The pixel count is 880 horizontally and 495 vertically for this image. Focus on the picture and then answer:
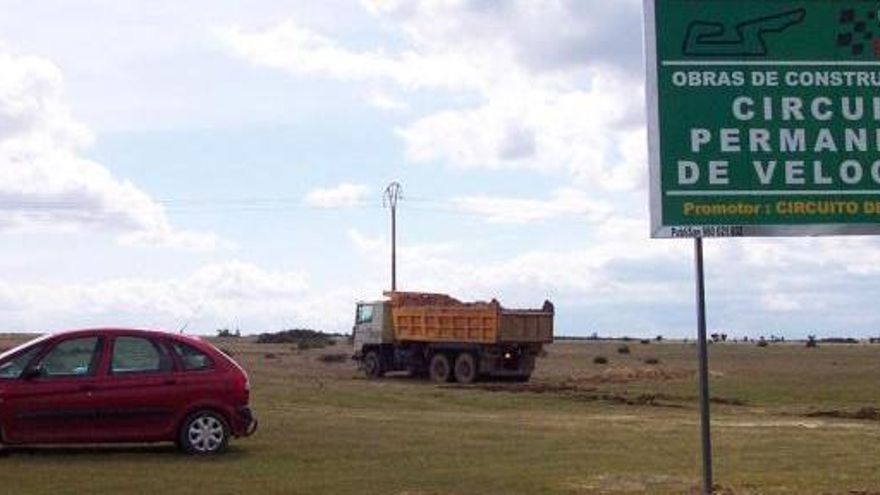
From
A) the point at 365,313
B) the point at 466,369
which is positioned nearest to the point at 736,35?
the point at 466,369

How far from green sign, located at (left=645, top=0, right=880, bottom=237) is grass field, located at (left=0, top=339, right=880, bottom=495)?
8.87 feet

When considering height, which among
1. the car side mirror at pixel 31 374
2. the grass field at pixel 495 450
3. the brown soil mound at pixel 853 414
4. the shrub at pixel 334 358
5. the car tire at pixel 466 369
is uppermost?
the shrub at pixel 334 358

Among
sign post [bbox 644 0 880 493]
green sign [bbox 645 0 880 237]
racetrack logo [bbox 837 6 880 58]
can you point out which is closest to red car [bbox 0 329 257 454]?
sign post [bbox 644 0 880 493]

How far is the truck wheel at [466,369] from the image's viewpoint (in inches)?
1726

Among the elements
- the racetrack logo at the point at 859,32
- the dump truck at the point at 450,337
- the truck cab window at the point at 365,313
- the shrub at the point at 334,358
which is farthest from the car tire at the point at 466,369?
the racetrack logo at the point at 859,32

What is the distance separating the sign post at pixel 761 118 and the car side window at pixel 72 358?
26.2 feet

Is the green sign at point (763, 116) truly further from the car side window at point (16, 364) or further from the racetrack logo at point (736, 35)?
the car side window at point (16, 364)

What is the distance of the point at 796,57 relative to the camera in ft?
43.2

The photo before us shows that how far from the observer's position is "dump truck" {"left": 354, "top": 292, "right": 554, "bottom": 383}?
4394cm

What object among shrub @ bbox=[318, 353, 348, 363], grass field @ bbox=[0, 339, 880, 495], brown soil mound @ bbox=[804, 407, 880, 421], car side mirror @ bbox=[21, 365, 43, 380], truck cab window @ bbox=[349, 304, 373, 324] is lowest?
grass field @ bbox=[0, 339, 880, 495]

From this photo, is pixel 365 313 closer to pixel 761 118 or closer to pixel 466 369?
pixel 466 369

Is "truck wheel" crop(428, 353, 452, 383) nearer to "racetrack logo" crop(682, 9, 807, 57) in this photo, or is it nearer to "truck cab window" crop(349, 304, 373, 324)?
"truck cab window" crop(349, 304, 373, 324)

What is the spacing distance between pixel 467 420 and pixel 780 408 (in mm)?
9835

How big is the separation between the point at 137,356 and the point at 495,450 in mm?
4845
